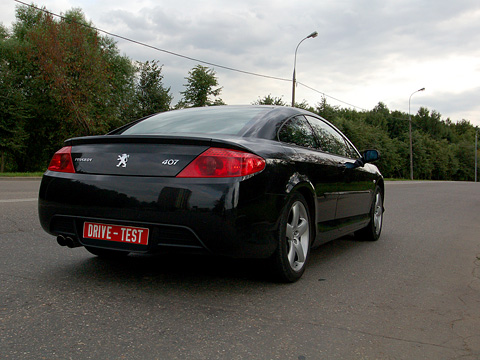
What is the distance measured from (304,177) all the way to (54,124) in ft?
120

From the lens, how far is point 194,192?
3123 mm

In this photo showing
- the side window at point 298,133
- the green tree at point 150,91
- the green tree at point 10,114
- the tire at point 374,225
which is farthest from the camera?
the green tree at point 150,91

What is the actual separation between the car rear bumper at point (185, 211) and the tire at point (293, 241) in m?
0.16

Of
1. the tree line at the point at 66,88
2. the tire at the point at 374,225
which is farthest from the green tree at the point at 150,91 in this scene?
the tire at the point at 374,225

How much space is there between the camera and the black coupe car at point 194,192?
3135mm

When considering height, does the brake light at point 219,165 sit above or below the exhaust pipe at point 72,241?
above

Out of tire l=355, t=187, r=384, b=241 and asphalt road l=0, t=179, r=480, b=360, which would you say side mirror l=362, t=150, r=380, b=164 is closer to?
tire l=355, t=187, r=384, b=241

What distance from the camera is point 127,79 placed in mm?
42125

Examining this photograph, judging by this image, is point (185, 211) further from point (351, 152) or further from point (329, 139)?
point (351, 152)

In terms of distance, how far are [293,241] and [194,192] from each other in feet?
3.55

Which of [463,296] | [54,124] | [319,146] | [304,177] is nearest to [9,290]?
[304,177]

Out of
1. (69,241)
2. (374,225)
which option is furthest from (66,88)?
(69,241)

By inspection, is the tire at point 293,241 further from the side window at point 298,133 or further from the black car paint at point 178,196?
the side window at point 298,133

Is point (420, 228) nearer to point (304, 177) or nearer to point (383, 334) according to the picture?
point (304, 177)
